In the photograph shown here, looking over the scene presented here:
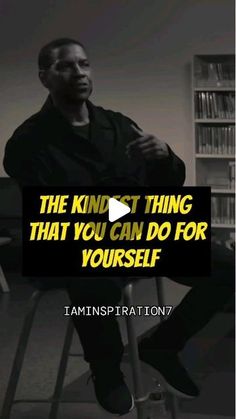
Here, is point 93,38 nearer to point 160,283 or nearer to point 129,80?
point 129,80

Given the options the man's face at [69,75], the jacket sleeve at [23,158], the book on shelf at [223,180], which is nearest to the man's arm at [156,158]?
the book on shelf at [223,180]

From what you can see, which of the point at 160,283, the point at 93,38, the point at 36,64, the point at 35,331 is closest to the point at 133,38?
the point at 93,38

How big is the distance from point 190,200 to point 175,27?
653mm

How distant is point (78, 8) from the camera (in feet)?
10.2

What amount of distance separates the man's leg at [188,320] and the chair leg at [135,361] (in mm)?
34

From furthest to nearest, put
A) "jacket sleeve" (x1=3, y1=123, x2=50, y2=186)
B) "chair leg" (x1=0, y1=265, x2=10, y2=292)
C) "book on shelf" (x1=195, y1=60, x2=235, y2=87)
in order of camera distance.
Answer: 1. "chair leg" (x1=0, y1=265, x2=10, y2=292)
2. "jacket sleeve" (x1=3, y1=123, x2=50, y2=186)
3. "book on shelf" (x1=195, y1=60, x2=235, y2=87)

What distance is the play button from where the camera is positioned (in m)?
3.10

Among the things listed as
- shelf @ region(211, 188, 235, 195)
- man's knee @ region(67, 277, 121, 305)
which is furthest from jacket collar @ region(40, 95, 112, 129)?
man's knee @ region(67, 277, 121, 305)

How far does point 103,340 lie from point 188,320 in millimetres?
340

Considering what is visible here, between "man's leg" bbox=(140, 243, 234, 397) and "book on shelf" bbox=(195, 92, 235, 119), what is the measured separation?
49cm

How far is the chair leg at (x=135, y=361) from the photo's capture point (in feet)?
10.4

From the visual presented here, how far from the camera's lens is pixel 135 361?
3205 millimetres

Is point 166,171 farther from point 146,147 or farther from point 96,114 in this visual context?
point 96,114

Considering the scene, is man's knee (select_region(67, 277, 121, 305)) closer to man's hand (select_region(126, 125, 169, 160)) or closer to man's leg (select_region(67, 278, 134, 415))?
man's leg (select_region(67, 278, 134, 415))
